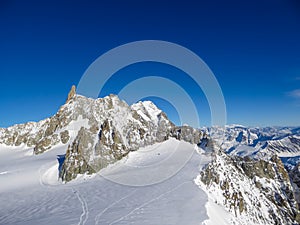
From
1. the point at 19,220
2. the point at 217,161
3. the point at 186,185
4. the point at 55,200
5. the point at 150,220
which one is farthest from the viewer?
the point at 217,161

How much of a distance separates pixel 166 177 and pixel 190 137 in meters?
22.3

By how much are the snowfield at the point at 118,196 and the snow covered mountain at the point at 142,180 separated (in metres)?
0.09

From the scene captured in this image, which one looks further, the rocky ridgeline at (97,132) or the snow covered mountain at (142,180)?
the rocky ridgeline at (97,132)

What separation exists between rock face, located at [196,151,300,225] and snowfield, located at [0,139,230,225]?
9.45 feet

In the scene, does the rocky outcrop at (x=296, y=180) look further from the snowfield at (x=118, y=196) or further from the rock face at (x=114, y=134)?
the snowfield at (x=118, y=196)

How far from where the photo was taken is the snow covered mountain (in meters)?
21.3

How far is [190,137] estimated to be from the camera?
5334 cm

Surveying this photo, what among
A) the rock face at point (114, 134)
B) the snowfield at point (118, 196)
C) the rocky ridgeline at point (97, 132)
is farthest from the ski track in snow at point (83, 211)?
the rocky ridgeline at point (97, 132)

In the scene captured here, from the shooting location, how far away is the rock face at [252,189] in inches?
1216

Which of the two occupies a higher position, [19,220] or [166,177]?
[166,177]

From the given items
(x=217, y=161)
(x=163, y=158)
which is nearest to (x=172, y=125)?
(x=163, y=158)

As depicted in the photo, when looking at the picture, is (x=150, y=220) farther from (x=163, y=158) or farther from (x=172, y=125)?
(x=172, y=125)

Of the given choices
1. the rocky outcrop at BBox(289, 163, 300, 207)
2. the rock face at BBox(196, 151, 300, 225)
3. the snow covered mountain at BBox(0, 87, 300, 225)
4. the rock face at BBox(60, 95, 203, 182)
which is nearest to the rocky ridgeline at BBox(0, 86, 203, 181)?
the rock face at BBox(60, 95, 203, 182)

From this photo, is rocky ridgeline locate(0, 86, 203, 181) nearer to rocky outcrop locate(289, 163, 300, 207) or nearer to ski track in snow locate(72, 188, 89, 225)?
ski track in snow locate(72, 188, 89, 225)
